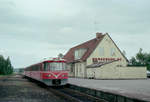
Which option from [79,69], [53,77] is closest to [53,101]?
[53,77]

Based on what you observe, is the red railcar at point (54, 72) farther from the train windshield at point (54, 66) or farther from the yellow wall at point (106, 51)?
the yellow wall at point (106, 51)

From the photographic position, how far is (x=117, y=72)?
3784 centimetres

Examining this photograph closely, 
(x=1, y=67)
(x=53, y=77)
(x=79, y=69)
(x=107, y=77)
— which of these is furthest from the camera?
(x=1, y=67)

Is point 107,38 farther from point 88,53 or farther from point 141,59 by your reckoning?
point 141,59

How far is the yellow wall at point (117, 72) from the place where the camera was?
37469mm

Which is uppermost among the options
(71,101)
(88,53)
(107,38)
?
(107,38)

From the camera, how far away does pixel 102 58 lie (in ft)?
146

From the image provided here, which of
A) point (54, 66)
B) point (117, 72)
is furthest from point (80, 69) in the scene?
point (54, 66)

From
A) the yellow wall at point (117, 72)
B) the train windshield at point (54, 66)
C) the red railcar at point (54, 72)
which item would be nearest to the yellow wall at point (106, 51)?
the yellow wall at point (117, 72)

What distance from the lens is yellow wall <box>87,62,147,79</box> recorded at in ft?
123

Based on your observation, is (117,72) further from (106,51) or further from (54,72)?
(54,72)

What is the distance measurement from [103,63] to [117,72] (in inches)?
107

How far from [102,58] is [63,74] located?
24.0 metres

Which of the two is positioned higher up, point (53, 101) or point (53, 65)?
point (53, 65)
